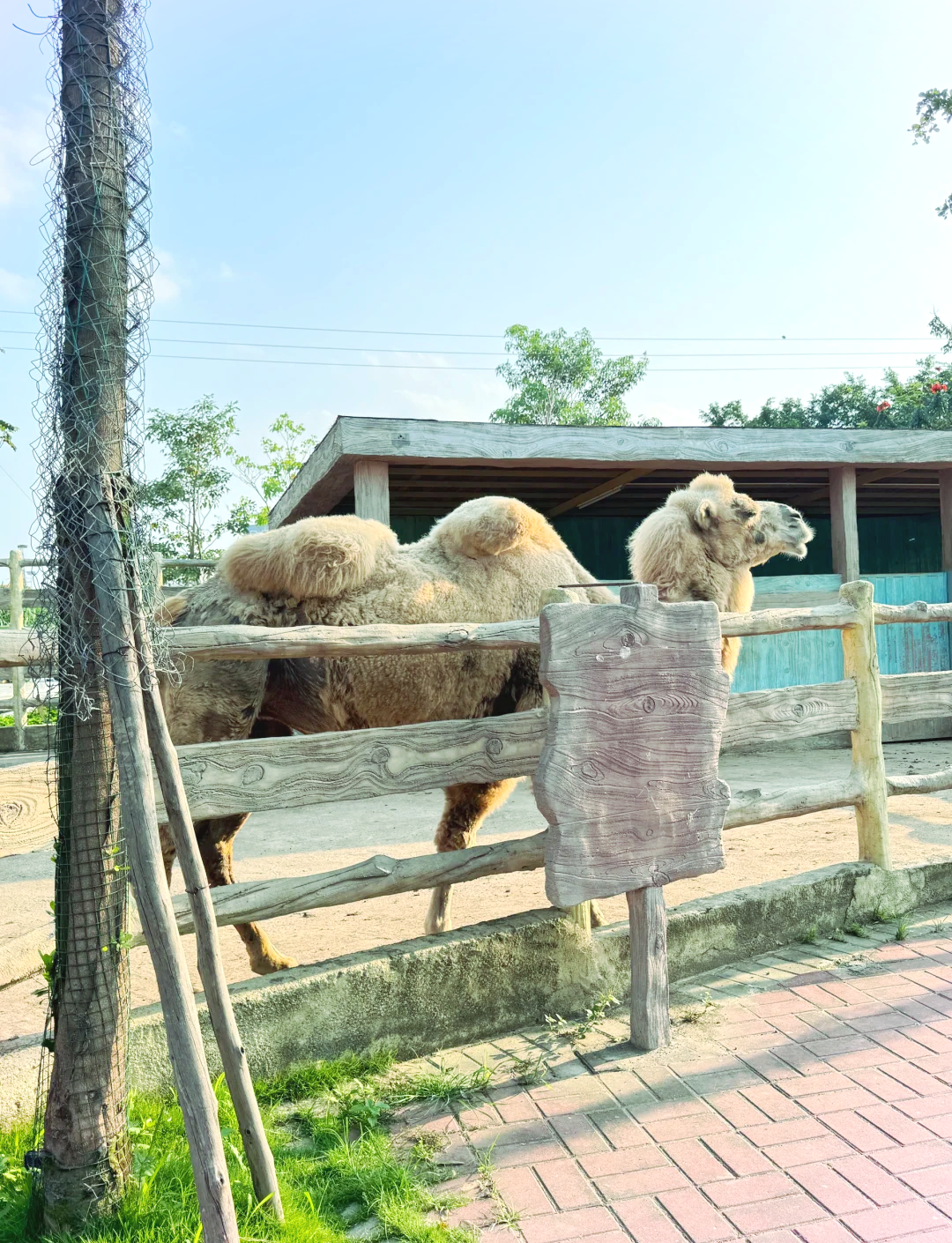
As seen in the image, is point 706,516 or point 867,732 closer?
point 867,732

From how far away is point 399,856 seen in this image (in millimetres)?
6840

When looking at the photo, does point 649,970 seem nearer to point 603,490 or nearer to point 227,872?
point 227,872

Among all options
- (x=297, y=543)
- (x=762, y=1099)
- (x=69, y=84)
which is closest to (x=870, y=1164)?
(x=762, y=1099)

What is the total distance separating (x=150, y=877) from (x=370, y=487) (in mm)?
7280

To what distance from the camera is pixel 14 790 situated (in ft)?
8.87

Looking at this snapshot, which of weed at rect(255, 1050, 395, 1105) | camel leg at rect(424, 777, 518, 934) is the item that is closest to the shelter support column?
camel leg at rect(424, 777, 518, 934)

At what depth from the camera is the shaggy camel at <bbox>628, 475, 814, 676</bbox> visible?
5023 millimetres

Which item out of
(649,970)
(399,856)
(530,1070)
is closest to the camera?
(530,1070)

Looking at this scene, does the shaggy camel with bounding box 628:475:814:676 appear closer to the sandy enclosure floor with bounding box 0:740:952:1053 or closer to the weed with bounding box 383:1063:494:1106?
the sandy enclosure floor with bounding box 0:740:952:1053

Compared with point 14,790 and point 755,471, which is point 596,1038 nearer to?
point 14,790

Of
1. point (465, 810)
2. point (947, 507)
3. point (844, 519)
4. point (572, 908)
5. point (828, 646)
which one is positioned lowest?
point (572, 908)

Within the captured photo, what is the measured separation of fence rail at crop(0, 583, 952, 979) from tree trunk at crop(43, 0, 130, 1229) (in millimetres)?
266

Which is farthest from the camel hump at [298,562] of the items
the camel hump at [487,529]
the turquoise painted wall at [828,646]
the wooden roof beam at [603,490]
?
the turquoise painted wall at [828,646]

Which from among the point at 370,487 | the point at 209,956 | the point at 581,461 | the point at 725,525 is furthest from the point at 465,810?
the point at 581,461
